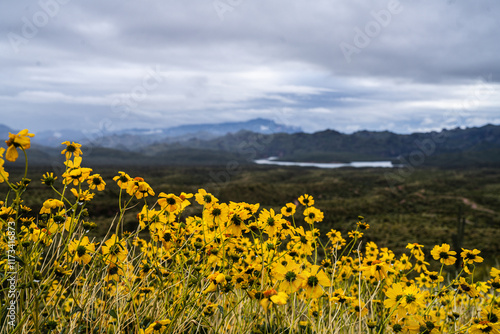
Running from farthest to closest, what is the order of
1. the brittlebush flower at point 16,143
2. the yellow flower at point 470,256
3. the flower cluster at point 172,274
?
the yellow flower at point 470,256, the flower cluster at point 172,274, the brittlebush flower at point 16,143

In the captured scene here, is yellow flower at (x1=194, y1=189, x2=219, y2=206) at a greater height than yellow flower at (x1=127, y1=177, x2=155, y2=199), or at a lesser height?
lesser

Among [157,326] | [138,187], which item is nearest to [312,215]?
[138,187]

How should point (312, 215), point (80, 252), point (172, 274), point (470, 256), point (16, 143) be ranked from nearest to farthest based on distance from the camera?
point (16, 143), point (80, 252), point (172, 274), point (470, 256), point (312, 215)

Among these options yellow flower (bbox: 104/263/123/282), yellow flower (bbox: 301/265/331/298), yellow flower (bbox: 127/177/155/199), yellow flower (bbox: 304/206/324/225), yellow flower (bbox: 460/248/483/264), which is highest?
yellow flower (bbox: 127/177/155/199)

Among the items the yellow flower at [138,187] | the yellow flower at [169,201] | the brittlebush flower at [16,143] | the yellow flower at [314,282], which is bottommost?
the yellow flower at [314,282]

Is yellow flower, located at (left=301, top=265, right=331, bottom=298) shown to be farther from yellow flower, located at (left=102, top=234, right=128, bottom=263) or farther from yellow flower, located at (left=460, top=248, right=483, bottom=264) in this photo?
yellow flower, located at (left=460, top=248, right=483, bottom=264)

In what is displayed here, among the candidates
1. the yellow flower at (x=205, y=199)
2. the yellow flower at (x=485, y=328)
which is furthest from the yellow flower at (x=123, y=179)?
the yellow flower at (x=485, y=328)

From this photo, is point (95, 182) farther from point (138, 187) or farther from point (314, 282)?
point (314, 282)

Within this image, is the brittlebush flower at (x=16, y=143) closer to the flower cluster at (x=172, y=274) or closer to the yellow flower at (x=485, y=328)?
the flower cluster at (x=172, y=274)

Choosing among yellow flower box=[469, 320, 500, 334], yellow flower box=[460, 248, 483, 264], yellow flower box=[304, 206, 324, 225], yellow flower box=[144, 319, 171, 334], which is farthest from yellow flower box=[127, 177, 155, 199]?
yellow flower box=[460, 248, 483, 264]

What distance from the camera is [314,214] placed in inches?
127

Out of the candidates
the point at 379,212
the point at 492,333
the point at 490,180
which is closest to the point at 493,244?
the point at 379,212

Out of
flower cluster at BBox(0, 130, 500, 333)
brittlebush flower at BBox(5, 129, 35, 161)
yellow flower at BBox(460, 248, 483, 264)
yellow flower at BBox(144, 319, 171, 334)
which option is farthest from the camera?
yellow flower at BBox(460, 248, 483, 264)

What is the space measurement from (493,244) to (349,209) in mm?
19305
